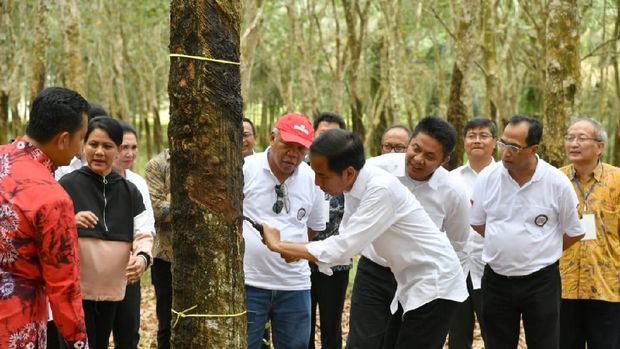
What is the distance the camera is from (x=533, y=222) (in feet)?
17.7

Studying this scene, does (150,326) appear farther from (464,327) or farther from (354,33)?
(354,33)

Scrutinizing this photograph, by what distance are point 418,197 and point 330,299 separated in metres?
1.54

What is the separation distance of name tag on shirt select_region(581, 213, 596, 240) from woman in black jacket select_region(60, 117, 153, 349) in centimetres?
304

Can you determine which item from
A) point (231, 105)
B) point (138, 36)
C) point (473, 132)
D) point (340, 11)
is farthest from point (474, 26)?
point (340, 11)

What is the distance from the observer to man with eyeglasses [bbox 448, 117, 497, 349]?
6.46m

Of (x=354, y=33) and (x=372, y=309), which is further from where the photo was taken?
(x=354, y=33)

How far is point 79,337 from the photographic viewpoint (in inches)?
132

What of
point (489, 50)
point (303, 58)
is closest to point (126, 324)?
point (489, 50)

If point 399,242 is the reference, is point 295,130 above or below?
above

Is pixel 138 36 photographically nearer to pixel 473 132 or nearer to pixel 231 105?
pixel 473 132

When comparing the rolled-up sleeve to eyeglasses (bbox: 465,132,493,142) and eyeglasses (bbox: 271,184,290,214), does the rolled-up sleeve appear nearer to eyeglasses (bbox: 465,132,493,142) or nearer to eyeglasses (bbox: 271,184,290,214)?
eyeglasses (bbox: 271,184,290,214)

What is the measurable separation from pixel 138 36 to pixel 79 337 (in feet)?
93.1

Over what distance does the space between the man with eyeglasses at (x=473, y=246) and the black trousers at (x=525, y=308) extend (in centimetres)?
87

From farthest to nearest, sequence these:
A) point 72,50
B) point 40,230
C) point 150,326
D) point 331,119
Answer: point 72,50 < point 150,326 < point 331,119 < point 40,230
